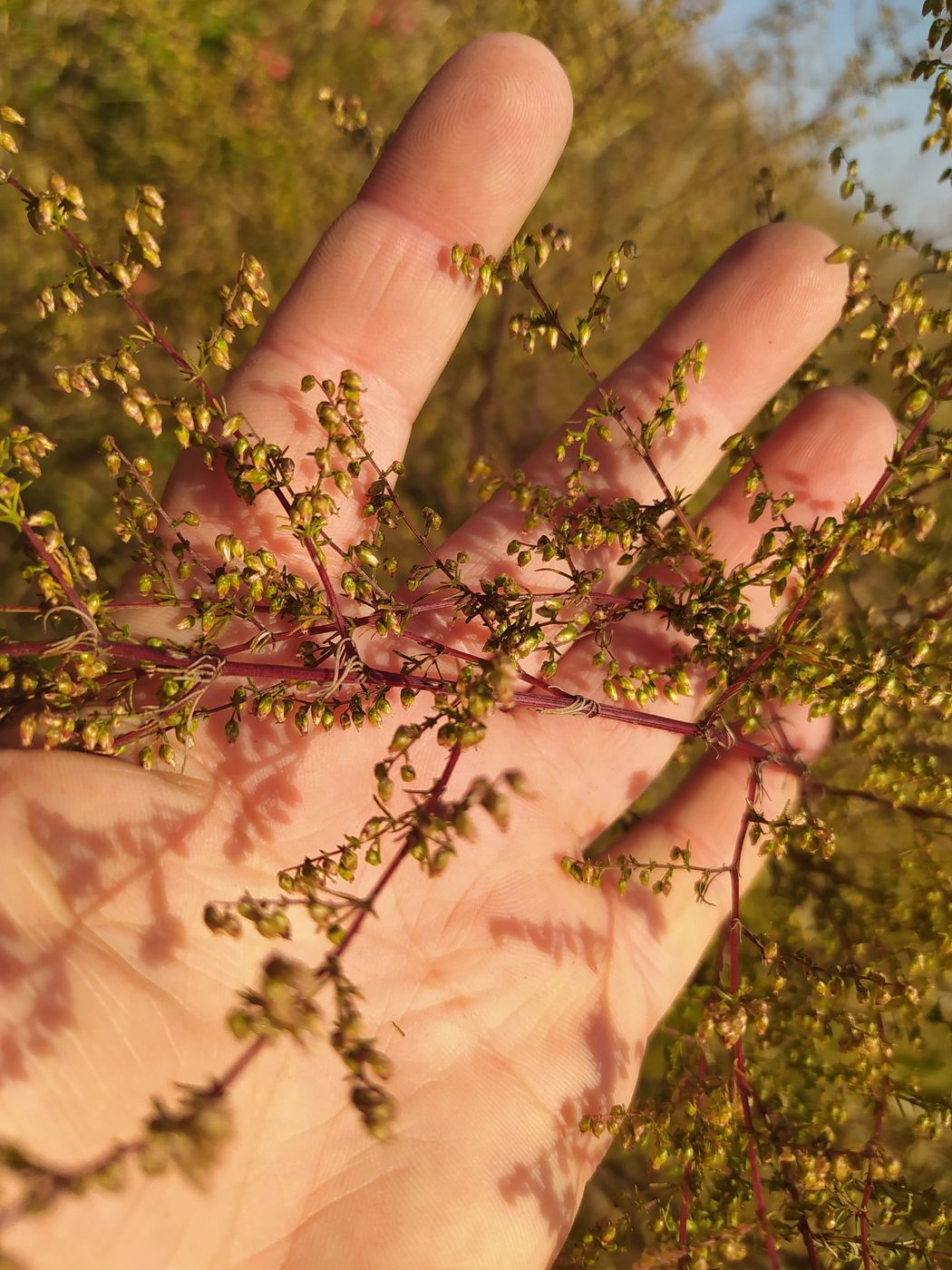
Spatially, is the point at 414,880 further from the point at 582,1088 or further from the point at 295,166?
the point at 295,166

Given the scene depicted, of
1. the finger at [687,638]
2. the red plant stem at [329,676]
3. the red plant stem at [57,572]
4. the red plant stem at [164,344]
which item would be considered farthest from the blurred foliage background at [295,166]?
the red plant stem at [57,572]

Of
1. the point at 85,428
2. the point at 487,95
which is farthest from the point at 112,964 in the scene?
the point at 85,428

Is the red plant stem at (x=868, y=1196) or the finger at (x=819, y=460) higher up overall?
the finger at (x=819, y=460)

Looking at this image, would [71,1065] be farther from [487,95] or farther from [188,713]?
[487,95]

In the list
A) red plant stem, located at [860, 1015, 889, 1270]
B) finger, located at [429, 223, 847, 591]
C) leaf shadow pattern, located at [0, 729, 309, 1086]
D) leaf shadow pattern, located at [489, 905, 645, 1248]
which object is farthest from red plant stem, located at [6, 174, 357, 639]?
red plant stem, located at [860, 1015, 889, 1270]

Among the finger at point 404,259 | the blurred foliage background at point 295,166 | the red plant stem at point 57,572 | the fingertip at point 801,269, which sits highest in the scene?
the blurred foliage background at point 295,166

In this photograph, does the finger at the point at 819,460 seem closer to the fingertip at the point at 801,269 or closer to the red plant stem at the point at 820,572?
the fingertip at the point at 801,269

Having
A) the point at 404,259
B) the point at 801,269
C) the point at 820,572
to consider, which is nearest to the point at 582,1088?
the point at 820,572

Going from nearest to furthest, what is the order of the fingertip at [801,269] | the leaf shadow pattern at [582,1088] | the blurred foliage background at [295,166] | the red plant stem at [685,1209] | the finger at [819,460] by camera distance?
the red plant stem at [685,1209]
the leaf shadow pattern at [582,1088]
the fingertip at [801,269]
the finger at [819,460]
the blurred foliage background at [295,166]
